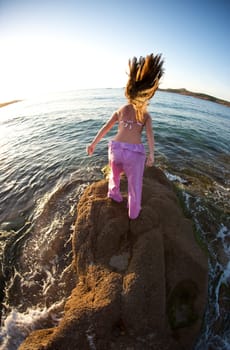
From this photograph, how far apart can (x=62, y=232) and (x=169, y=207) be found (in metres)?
2.74

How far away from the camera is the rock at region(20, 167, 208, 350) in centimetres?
271

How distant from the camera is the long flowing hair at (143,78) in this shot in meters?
3.06

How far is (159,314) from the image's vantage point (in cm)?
288

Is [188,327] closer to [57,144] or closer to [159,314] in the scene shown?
[159,314]

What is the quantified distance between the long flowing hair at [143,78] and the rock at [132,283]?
2223mm

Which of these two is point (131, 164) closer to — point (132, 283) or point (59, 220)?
point (132, 283)

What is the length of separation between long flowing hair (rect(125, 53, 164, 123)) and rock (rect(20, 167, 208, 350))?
222 cm

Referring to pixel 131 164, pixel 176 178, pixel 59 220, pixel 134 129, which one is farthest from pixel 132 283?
pixel 176 178

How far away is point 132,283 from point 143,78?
10.5ft

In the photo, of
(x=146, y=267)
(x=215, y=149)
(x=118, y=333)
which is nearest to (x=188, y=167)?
(x=215, y=149)

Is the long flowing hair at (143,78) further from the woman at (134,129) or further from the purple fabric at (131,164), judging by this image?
the purple fabric at (131,164)

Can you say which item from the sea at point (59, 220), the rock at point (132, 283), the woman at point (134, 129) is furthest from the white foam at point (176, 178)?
the woman at point (134, 129)

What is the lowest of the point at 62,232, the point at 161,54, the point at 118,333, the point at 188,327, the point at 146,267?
the point at 62,232

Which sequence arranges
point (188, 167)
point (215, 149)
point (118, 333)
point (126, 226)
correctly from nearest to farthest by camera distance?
point (118, 333) < point (126, 226) < point (188, 167) < point (215, 149)
